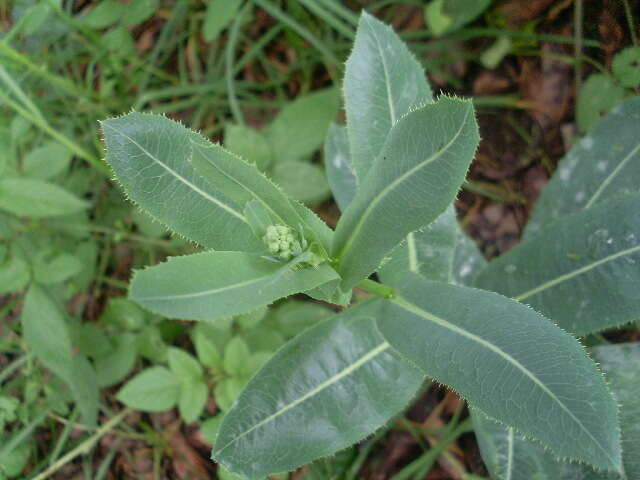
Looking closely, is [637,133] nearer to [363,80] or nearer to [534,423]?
[363,80]

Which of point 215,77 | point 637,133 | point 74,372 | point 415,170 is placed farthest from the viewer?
point 215,77

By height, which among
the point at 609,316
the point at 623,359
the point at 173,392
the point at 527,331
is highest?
the point at 527,331

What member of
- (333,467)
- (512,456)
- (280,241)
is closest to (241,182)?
(280,241)

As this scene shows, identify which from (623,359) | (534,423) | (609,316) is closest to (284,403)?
(534,423)

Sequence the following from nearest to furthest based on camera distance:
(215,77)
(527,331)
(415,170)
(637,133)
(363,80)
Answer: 1. (415,170)
2. (527,331)
3. (363,80)
4. (637,133)
5. (215,77)

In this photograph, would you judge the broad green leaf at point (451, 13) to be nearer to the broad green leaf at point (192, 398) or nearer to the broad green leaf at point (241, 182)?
the broad green leaf at point (241, 182)

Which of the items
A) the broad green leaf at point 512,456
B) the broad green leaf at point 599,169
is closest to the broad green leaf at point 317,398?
the broad green leaf at point 512,456

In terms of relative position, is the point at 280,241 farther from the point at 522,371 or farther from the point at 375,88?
the point at 375,88
